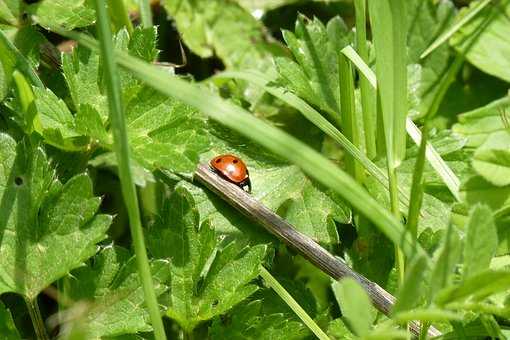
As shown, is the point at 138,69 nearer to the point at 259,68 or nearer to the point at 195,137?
the point at 195,137

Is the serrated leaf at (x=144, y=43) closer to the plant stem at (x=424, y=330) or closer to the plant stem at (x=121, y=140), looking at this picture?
the plant stem at (x=121, y=140)

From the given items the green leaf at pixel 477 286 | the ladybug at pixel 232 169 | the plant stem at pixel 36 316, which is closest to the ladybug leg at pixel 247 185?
the ladybug at pixel 232 169

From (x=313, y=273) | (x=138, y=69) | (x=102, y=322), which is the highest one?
(x=138, y=69)

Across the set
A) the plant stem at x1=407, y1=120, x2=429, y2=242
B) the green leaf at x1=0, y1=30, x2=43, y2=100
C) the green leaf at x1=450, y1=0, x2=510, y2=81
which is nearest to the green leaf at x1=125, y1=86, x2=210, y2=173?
the green leaf at x1=0, y1=30, x2=43, y2=100

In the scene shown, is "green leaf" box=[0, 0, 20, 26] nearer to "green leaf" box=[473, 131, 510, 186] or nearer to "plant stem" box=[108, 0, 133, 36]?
"plant stem" box=[108, 0, 133, 36]

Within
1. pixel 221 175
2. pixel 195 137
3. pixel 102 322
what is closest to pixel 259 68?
pixel 221 175

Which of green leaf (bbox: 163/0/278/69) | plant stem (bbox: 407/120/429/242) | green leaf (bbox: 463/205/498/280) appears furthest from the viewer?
green leaf (bbox: 163/0/278/69)

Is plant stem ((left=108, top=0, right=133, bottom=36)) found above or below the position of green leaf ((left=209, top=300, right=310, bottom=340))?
above
